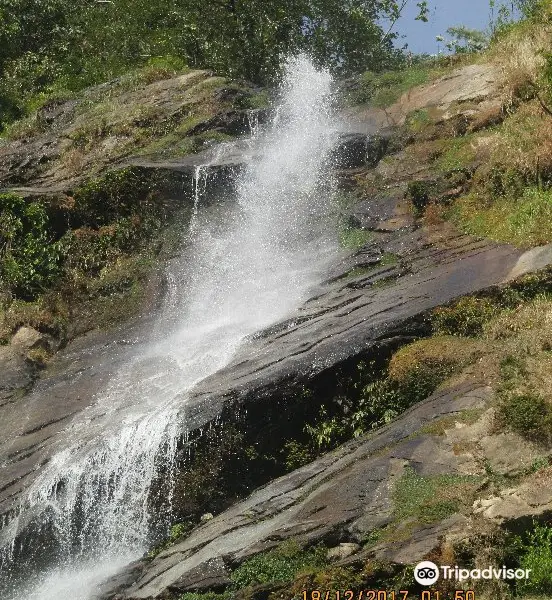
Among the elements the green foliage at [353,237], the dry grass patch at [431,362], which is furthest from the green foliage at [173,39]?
the dry grass patch at [431,362]

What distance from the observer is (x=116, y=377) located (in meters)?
15.8

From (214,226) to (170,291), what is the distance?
8.25ft

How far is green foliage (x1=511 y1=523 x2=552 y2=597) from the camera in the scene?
29.8ft

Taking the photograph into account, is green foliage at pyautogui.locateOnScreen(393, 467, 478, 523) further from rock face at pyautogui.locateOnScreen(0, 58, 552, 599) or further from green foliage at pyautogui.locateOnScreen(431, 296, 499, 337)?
green foliage at pyautogui.locateOnScreen(431, 296, 499, 337)

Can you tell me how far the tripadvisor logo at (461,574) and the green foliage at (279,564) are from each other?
1.32m

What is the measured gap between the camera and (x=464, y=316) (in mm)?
13773

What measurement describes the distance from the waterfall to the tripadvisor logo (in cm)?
507

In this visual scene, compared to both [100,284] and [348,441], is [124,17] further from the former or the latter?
[348,441]

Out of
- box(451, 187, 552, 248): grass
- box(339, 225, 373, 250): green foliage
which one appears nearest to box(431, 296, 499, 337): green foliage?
box(451, 187, 552, 248): grass

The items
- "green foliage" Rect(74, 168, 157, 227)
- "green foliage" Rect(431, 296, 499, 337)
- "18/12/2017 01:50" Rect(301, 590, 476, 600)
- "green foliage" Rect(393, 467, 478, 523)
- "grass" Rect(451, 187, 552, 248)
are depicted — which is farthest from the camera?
"green foliage" Rect(74, 168, 157, 227)

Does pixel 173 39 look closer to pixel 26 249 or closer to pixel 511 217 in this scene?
pixel 26 249

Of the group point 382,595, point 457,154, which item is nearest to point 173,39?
point 457,154

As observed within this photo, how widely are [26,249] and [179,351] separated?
6.59 metres

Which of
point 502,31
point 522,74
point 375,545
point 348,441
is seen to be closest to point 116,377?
point 348,441
